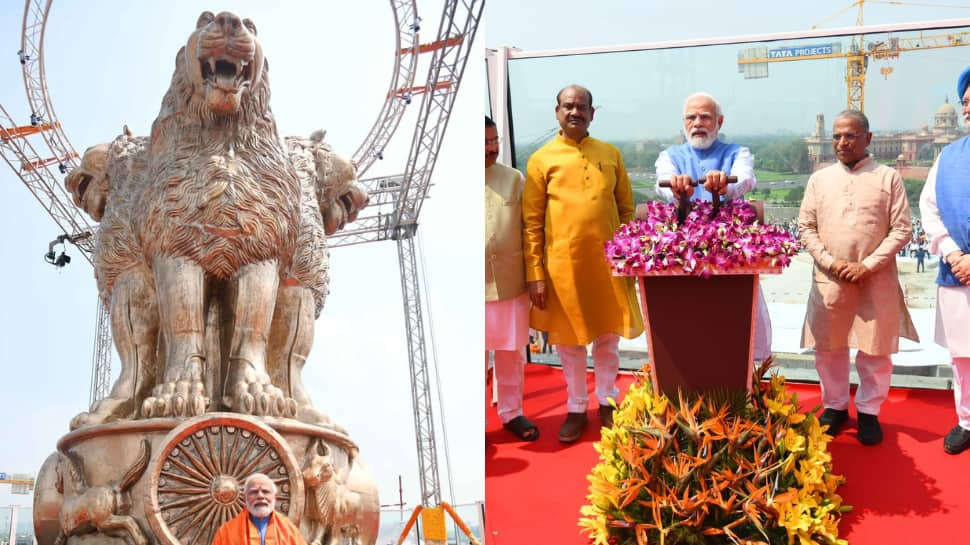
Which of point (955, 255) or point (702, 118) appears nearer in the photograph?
point (955, 255)

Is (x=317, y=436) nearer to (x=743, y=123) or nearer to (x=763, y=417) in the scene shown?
(x=763, y=417)

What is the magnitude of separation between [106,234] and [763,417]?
9.50 ft

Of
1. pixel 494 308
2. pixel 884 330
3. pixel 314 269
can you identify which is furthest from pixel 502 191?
pixel 884 330

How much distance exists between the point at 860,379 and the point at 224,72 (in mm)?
2992

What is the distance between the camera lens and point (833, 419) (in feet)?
15.4

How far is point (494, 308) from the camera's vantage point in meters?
4.93

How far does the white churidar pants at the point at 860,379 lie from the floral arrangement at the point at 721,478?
47 cm

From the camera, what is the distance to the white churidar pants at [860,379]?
4.60 metres

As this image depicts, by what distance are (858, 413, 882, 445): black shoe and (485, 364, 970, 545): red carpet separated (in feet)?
0.11

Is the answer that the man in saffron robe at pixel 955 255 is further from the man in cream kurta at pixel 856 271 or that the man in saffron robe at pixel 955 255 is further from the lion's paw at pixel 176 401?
the lion's paw at pixel 176 401

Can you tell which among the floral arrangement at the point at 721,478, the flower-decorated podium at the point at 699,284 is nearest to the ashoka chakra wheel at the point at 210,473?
the floral arrangement at the point at 721,478

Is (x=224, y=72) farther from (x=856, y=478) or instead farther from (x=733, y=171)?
(x=856, y=478)

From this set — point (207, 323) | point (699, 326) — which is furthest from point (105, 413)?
point (699, 326)

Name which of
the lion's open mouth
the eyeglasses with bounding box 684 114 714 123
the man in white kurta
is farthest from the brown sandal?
the lion's open mouth
